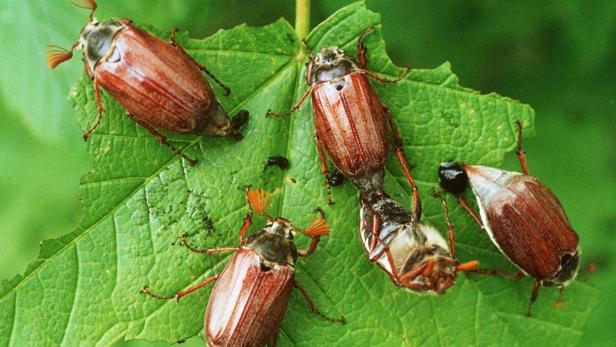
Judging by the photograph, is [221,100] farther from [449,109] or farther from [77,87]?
[449,109]

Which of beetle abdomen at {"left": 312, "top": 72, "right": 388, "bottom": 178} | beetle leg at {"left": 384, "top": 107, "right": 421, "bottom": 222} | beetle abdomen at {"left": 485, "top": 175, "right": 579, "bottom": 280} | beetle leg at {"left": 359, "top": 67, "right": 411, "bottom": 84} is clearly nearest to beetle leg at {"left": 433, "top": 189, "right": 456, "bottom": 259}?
beetle leg at {"left": 384, "top": 107, "right": 421, "bottom": 222}

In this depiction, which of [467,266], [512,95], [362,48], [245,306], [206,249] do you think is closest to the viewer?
[467,266]

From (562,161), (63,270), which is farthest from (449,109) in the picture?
(63,270)

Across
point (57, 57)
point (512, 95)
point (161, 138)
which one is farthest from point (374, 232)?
point (512, 95)

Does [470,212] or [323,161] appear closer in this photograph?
[323,161]

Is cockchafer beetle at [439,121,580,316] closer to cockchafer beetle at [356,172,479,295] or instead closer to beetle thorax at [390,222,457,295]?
cockchafer beetle at [356,172,479,295]

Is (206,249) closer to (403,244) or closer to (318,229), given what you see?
(318,229)
